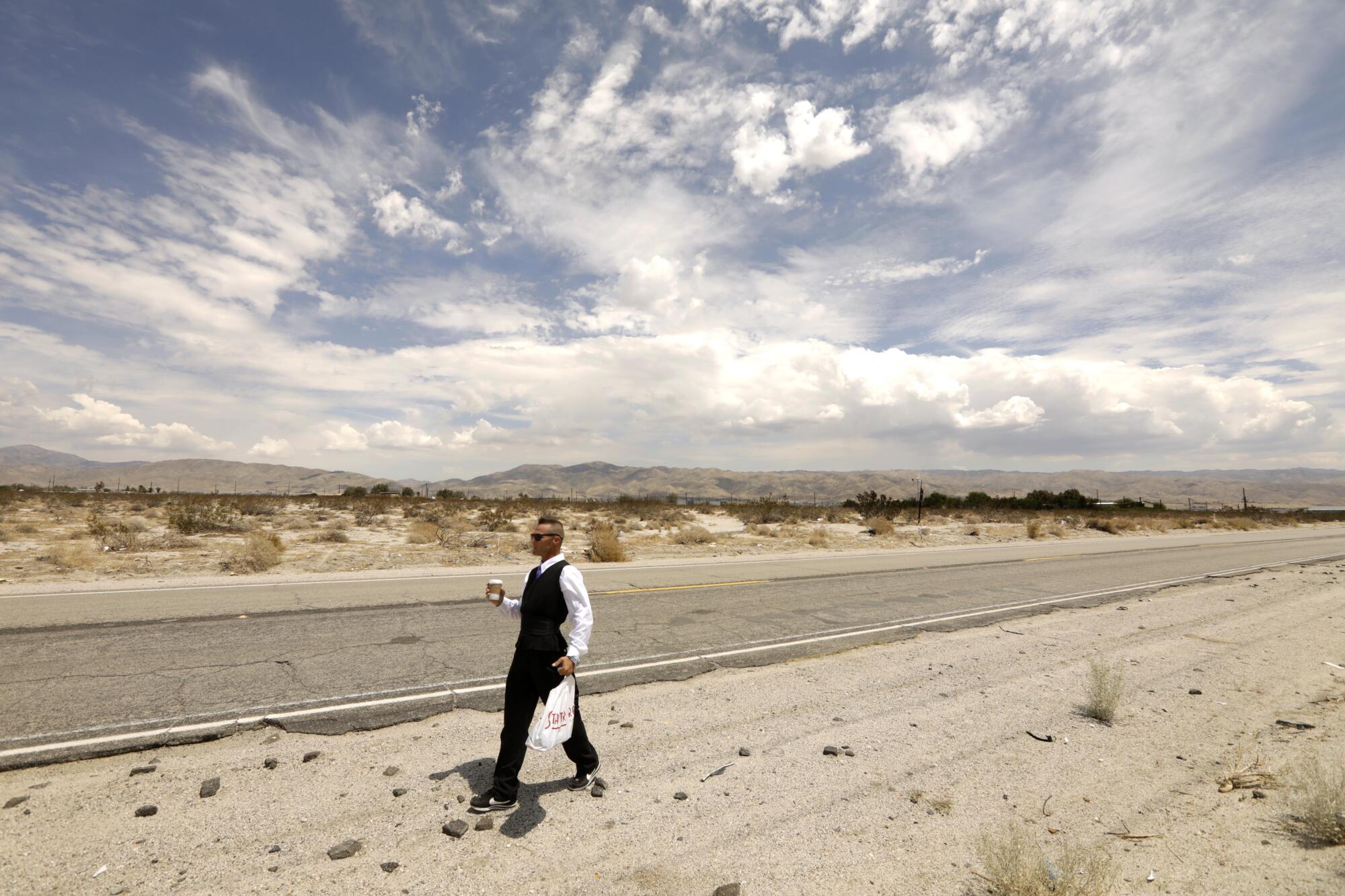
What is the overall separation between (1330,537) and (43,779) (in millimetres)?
50119

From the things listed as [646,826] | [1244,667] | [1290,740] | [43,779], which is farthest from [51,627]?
[1244,667]

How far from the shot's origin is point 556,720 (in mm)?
3803

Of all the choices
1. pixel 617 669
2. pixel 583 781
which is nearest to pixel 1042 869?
pixel 583 781

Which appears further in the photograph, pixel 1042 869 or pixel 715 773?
pixel 715 773

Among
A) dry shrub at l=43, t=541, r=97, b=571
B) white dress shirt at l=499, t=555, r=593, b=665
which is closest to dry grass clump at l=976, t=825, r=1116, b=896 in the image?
white dress shirt at l=499, t=555, r=593, b=665

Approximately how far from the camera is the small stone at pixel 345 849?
337 centimetres

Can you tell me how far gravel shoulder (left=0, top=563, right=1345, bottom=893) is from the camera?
3309 mm

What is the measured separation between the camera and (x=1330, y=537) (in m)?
33.5

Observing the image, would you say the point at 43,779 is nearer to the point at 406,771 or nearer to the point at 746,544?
the point at 406,771

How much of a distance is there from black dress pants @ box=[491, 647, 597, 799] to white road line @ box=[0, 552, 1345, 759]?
7.08 feet

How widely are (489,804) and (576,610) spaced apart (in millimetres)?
1334

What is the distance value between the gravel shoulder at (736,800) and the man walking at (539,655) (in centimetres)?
26

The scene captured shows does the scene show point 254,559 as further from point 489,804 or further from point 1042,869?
point 1042,869

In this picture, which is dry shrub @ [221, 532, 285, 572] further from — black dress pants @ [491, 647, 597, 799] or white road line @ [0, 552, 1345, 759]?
black dress pants @ [491, 647, 597, 799]
